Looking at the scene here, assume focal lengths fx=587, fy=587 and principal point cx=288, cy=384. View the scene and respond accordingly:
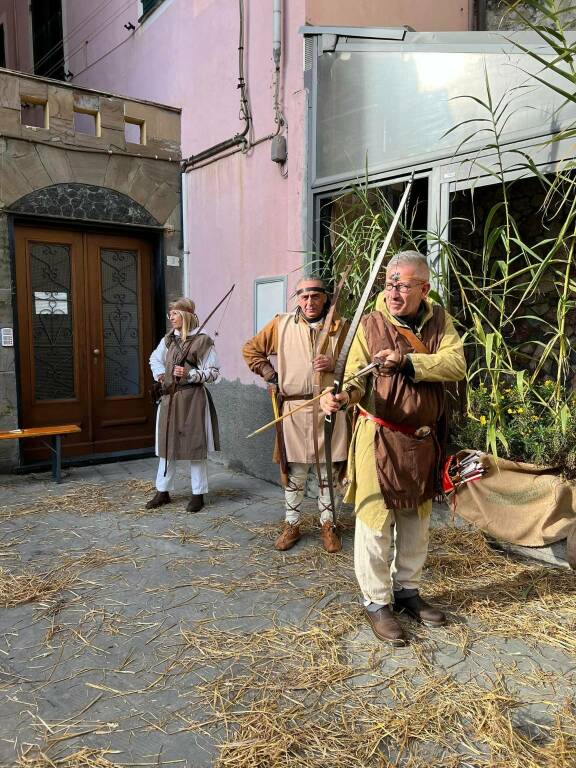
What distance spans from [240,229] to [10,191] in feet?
6.02

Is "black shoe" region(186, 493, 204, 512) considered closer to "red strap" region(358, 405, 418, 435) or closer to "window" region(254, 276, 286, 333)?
"window" region(254, 276, 286, 333)

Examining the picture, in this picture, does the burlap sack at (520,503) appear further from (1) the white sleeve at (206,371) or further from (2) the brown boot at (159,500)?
(2) the brown boot at (159,500)

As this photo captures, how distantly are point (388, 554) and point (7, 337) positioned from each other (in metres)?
3.72

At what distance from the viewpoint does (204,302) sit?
213 inches

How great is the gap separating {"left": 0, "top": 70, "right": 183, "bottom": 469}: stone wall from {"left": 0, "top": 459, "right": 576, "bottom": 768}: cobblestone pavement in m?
2.49

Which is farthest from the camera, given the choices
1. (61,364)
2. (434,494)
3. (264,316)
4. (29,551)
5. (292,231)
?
(61,364)

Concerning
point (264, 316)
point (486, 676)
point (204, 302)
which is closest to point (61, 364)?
point (204, 302)

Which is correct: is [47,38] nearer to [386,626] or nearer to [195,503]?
[195,503]

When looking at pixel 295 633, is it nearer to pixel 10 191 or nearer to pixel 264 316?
pixel 264 316

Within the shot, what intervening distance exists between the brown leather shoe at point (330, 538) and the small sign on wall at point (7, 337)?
3.03 meters

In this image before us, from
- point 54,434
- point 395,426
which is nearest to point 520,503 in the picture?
point 395,426

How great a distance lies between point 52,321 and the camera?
5.07 metres

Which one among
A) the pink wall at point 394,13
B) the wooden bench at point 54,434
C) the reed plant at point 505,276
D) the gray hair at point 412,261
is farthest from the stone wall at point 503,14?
the wooden bench at point 54,434

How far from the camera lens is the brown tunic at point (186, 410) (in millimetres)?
3826
